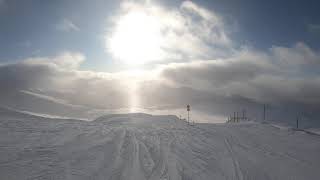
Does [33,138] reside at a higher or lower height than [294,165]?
higher

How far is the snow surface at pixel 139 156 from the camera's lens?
18.5m

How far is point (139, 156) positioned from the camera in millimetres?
21703

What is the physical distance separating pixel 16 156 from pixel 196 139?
1474 centimetres

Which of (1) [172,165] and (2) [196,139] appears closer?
(1) [172,165]

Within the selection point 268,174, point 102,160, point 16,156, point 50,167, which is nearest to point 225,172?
point 268,174

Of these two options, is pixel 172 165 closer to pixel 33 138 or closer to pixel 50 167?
pixel 50 167

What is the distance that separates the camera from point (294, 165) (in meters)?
25.1

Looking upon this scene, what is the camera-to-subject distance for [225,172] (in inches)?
808

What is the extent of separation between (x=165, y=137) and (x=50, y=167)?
12.9 meters

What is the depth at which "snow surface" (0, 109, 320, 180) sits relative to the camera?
1852 centimetres

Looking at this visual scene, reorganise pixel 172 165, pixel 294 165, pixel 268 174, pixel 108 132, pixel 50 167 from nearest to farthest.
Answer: pixel 50 167 < pixel 172 165 < pixel 268 174 < pixel 294 165 < pixel 108 132

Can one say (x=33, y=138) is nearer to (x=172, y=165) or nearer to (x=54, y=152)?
(x=54, y=152)

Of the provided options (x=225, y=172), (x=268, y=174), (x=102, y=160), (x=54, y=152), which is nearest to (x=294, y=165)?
(x=268, y=174)

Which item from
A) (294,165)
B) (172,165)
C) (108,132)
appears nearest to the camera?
(172,165)
